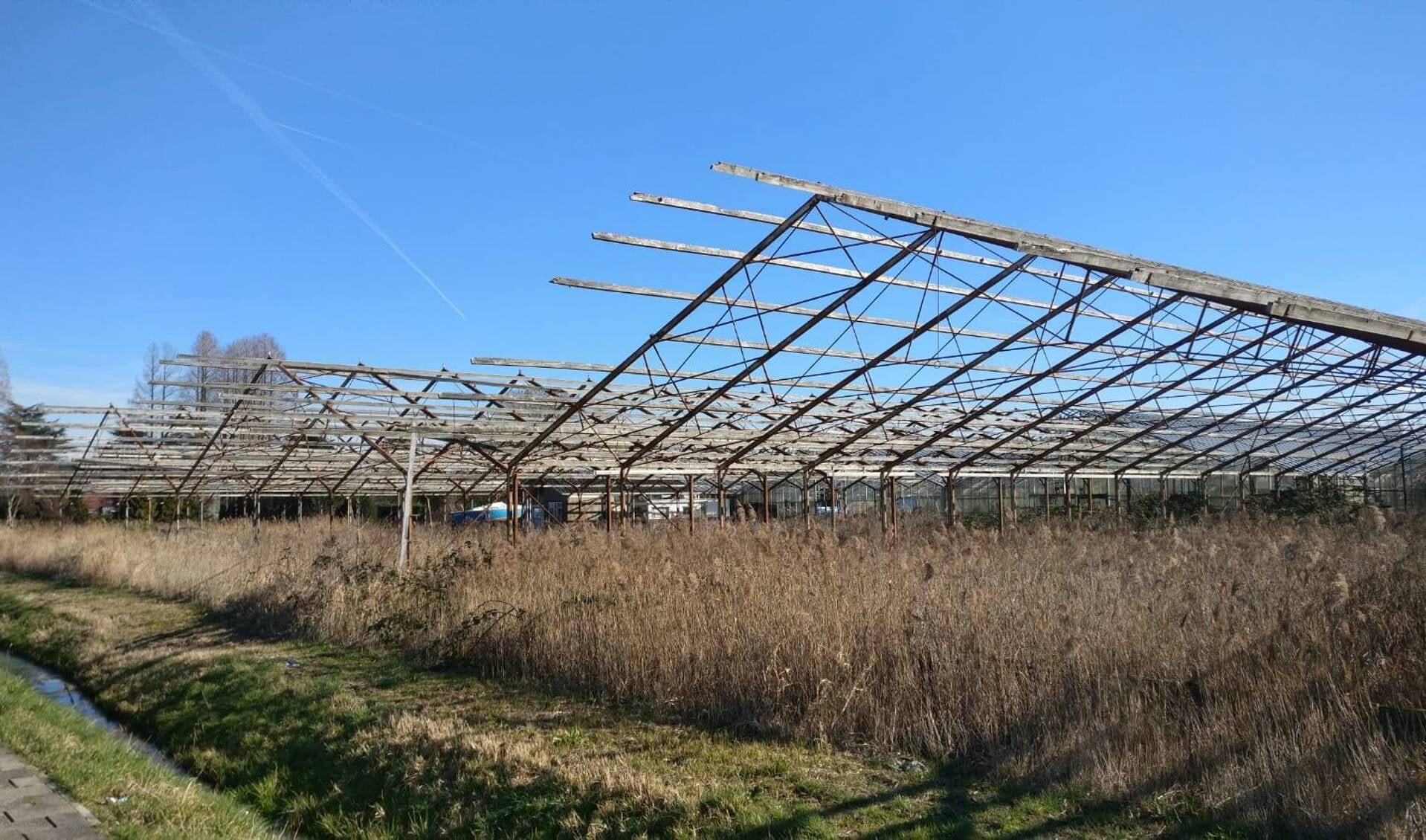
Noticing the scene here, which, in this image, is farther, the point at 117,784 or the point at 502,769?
the point at 117,784

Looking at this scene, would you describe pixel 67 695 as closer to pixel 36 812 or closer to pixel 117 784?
pixel 117 784

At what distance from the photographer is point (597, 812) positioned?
5.73 m

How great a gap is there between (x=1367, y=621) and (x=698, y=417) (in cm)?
1693

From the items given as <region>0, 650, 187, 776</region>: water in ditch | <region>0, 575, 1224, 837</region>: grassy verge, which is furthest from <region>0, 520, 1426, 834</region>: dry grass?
<region>0, 650, 187, 776</region>: water in ditch

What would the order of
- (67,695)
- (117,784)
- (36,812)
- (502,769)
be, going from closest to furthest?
(36,812) → (502,769) → (117,784) → (67,695)

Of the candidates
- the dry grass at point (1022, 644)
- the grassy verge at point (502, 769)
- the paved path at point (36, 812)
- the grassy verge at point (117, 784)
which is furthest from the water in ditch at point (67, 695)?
the dry grass at point (1022, 644)

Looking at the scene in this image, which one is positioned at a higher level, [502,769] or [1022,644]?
[1022,644]

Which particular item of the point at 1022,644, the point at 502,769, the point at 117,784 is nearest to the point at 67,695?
the point at 117,784

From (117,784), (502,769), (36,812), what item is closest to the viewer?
(36,812)

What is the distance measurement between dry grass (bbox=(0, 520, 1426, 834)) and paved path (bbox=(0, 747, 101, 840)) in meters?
4.04

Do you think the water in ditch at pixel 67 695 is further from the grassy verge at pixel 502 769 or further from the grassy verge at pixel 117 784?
the grassy verge at pixel 117 784

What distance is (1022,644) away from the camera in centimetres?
687

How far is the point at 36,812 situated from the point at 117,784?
759 millimetres

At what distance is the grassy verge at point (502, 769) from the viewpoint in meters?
5.32
